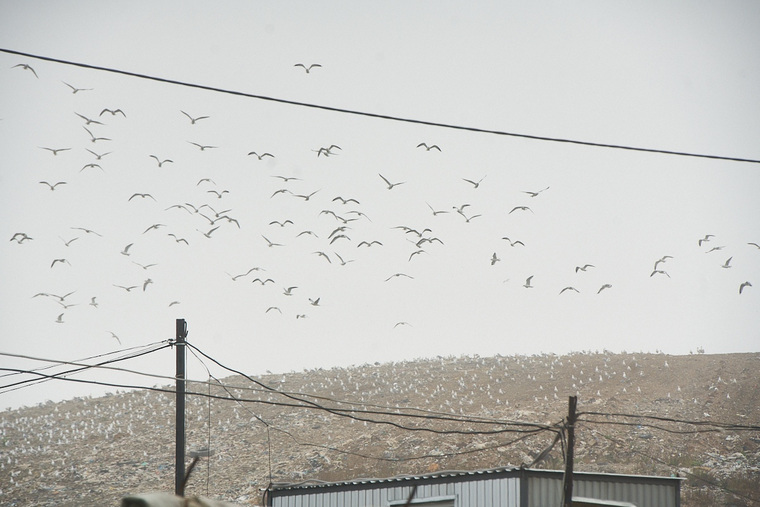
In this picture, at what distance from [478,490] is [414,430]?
14594 mm

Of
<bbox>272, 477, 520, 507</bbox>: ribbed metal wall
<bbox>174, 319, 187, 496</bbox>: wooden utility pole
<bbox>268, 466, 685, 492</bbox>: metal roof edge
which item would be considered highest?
<bbox>174, 319, 187, 496</bbox>: wooden utility pole

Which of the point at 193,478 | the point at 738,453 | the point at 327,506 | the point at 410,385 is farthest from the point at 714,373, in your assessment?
the point at 327,506

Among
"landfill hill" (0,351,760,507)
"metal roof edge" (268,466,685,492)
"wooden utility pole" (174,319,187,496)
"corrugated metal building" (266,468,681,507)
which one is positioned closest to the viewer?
"wooden utility pole" (174,319,187,496)

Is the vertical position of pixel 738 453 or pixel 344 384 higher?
pixel 344 384

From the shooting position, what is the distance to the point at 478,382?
4597 cm

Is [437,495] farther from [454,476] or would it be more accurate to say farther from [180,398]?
[180,398]

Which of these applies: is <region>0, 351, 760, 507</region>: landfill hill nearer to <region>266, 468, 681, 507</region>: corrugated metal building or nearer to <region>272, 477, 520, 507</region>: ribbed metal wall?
<region>266, 468, 681, 507</region>: corrugated metal building

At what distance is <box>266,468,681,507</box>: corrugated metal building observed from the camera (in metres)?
14.7

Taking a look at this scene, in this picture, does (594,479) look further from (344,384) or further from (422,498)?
(344,384)

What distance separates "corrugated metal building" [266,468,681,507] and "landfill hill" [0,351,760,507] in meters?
6.75

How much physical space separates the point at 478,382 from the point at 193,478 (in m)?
21.1

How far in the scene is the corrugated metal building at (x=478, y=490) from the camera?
577 inches

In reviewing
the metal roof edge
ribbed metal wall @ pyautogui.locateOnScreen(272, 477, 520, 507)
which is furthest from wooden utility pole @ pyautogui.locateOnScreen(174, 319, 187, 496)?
ribbed metal wall @ pyautogui.locateOnScreen(272, 477, 520, 507)

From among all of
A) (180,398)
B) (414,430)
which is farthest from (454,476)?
(414,430)
